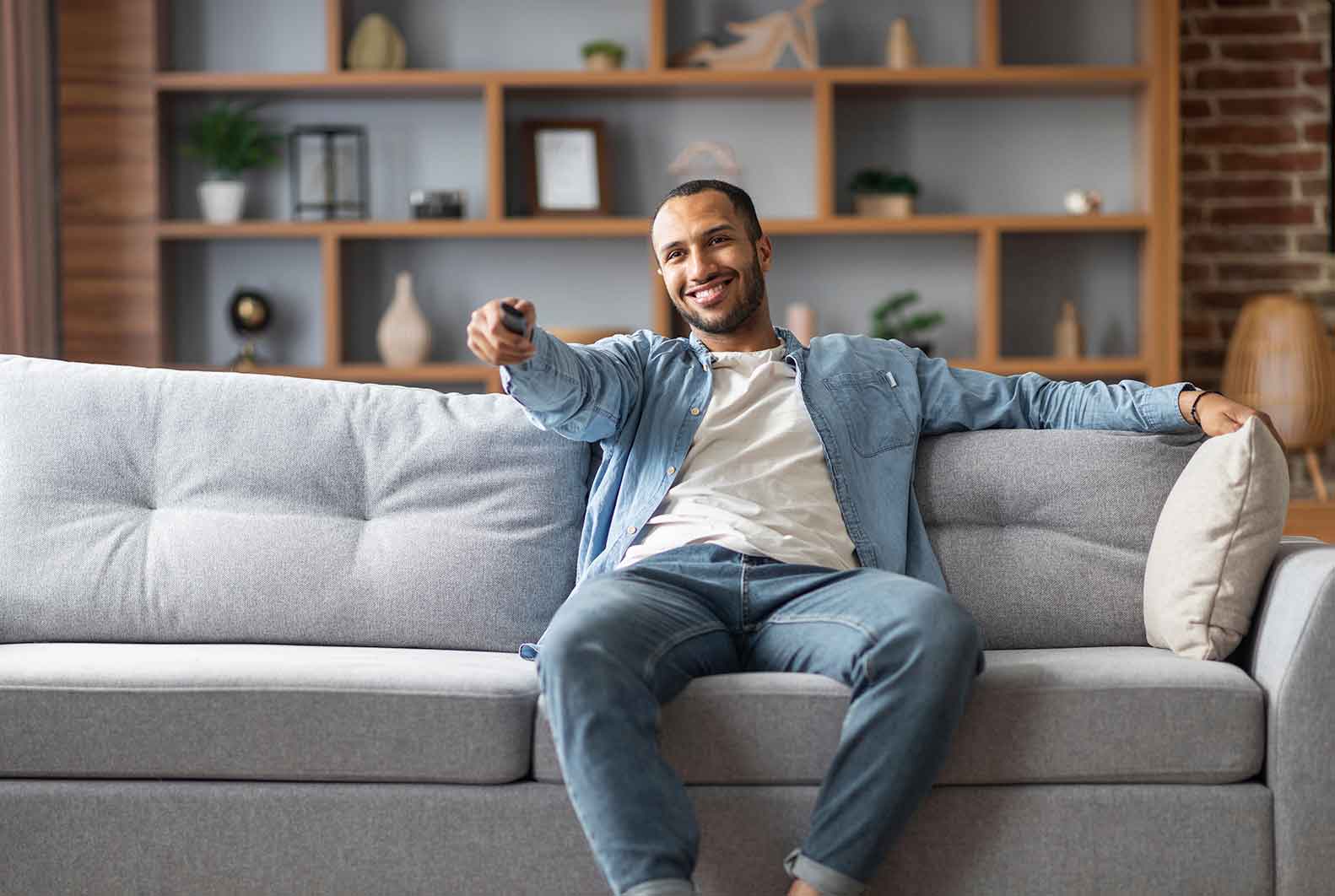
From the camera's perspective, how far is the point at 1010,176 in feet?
14.2

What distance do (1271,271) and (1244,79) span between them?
24.0 inches

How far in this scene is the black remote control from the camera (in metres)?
1.75

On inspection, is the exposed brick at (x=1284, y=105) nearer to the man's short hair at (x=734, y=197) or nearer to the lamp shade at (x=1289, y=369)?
the lamp shade at (x=1289, y=369)

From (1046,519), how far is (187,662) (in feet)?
4.23

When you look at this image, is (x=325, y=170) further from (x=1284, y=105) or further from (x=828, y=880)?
(x=828, y=880)

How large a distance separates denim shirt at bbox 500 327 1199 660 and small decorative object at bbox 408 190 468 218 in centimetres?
215

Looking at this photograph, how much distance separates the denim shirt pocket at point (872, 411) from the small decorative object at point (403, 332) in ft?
7.48

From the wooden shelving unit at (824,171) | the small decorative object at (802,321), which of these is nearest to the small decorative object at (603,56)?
the wooden shelving unit at (824,171)

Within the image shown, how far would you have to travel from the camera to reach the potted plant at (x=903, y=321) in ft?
13.5

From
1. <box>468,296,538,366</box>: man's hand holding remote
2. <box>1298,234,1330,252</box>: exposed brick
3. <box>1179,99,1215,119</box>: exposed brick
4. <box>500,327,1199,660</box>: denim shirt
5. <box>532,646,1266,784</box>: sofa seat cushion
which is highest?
<box>1179,99,1215,119</box>: exposed brick

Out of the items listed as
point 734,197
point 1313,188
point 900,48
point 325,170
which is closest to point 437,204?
point 325,170

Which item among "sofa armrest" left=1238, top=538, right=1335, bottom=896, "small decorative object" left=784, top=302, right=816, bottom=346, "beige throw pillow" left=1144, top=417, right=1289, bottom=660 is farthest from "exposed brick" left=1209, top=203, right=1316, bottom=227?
"sofa armrest" left=1238, top=538, right=1335, bottom=896

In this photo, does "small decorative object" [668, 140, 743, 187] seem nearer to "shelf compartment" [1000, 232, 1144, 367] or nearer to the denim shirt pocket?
"shelf compartment" [1000, 232, 1144, 367]

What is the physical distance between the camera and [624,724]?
5.08 ft
